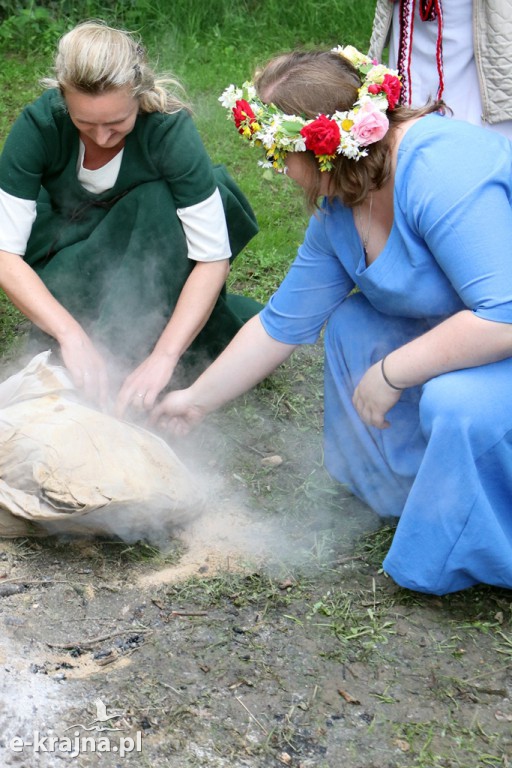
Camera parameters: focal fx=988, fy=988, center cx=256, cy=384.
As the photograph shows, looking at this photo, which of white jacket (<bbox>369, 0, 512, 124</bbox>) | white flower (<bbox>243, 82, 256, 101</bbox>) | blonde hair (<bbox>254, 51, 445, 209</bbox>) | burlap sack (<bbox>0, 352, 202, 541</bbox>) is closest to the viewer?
blonde hair (<bbox>254, 51, 445, 209</bbox>)

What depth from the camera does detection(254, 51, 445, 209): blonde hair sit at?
7.95 feet

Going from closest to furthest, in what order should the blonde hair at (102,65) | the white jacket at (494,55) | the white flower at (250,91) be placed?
the white flower at (250,91), the blonde hair at (102,65), the white jacket at (494,55)

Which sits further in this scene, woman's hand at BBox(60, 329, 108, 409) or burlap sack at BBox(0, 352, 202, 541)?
woman's hand at BBox(60, 329, 108, 409)

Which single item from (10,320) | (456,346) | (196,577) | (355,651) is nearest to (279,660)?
(355,651)

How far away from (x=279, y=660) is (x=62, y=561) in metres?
0.71

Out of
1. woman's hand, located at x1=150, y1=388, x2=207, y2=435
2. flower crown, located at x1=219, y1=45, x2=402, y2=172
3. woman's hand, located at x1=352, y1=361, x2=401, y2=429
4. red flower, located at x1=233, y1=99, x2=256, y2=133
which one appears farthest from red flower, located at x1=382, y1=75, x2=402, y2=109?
woman's hand, located at x1=150, y1=388, x2=207, y2=435

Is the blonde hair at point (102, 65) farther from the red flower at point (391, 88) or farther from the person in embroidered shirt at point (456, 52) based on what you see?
the person in embroidered shirt at point (456, 52)

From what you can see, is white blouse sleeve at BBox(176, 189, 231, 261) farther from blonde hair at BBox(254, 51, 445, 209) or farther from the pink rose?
the pink rose

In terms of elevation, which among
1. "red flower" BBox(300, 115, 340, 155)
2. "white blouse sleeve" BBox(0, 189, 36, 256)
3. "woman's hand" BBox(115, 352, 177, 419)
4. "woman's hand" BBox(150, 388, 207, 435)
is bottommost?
"woman's hand" BBox(150, 388, 207, 435)

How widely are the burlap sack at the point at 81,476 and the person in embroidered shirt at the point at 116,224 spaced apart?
22 cm

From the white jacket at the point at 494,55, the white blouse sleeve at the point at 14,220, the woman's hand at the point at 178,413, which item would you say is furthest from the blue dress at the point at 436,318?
the white jacket at the point at 494,55

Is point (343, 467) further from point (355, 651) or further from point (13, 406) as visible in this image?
point (13, 406)

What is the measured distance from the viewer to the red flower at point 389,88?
2.40 meters

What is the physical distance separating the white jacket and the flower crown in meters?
1.17
